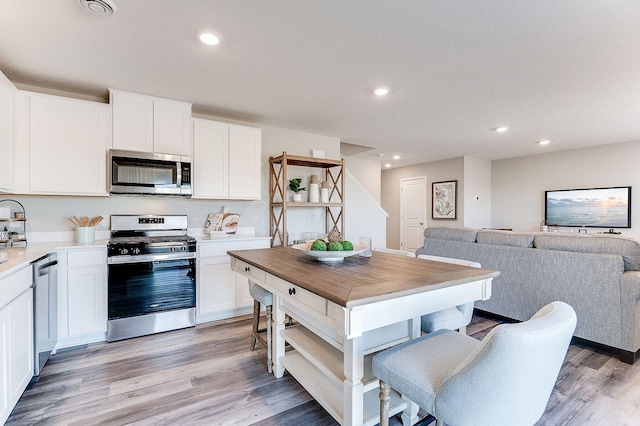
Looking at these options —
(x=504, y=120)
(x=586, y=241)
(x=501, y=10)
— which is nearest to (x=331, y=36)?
(x=501, y=10)

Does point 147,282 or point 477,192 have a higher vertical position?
point 477,192

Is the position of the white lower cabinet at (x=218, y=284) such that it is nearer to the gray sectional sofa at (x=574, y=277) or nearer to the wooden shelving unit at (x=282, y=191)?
the wooden shelving unit at (x=282, y=191)

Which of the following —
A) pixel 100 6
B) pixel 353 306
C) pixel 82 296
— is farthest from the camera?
pixel 82 296

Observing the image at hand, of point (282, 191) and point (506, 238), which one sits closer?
point (506, 238)

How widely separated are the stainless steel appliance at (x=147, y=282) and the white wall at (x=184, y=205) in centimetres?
19

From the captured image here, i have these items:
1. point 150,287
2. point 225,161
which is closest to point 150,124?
point 225,161

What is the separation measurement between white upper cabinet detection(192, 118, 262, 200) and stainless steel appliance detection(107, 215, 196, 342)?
723 millimetres

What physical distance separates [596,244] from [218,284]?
11.8ft

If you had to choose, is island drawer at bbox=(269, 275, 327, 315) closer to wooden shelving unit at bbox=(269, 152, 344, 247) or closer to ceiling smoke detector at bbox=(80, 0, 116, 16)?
ceiling smoke detector at bbox=(80, 0, 116, 16)

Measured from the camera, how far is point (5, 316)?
1.65 meters

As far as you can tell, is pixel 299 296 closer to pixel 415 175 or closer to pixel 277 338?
pixel 277 338

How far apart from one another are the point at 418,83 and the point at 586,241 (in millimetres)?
2048

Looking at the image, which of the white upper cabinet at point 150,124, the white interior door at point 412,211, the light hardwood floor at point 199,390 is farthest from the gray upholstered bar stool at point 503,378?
the white interior door at point 412,211

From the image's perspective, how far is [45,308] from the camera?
2316mm
